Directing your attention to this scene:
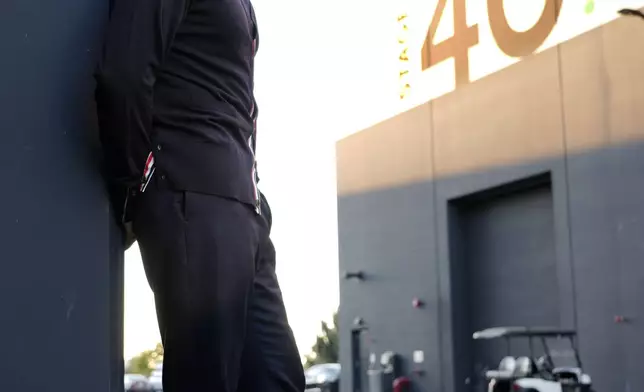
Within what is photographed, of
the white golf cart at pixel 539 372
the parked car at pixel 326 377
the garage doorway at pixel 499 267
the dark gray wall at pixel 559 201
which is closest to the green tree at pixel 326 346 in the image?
the parked car at pixel 326 377

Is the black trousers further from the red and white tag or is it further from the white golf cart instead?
the white golf cart

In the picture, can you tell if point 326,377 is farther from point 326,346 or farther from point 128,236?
point 128,236

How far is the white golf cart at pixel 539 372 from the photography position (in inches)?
297

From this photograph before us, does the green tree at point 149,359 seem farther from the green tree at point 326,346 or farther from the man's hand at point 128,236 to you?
the green tree at point 326,346

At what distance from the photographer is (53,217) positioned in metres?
1.69

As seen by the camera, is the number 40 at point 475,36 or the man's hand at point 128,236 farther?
the number 40 at point 475,36

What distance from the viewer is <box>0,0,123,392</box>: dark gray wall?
1652mm

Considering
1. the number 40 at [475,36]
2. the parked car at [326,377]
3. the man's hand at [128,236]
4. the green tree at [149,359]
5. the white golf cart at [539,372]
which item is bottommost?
the parked car at [326,377]

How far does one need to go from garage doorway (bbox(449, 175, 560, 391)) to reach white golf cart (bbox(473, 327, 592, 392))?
686mm

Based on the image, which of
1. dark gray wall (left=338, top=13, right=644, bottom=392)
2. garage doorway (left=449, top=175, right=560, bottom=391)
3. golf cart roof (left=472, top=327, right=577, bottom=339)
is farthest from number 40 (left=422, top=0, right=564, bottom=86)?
golf cart roof (left=472, top=327, right=577, bottom=339)

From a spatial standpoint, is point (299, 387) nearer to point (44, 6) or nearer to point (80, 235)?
point (80, 235)

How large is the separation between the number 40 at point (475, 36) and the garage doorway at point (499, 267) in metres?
1.39

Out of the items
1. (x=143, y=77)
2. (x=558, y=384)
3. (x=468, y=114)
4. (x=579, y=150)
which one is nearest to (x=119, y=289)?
(x=143, y=77)

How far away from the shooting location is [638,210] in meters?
8.10
